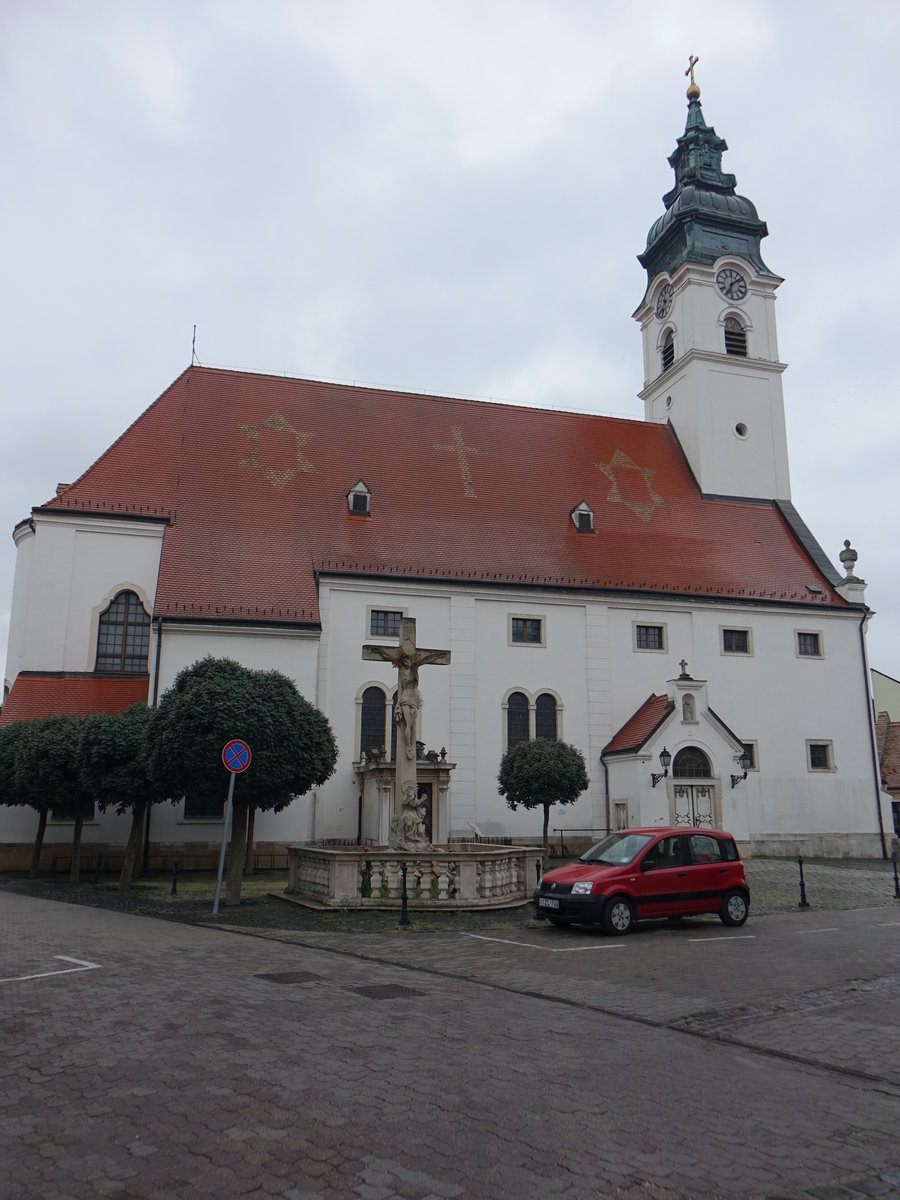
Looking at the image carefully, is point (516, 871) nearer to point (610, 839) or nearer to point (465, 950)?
point (610, 839)

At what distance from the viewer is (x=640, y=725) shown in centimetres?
2969

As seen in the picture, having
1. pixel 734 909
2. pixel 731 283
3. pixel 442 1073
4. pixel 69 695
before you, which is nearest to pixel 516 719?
pixel 69 695

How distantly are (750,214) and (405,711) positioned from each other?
32.0m

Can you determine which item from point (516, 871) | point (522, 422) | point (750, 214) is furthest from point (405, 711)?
A: point (750, 214)

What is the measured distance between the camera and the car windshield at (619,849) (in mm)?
14773

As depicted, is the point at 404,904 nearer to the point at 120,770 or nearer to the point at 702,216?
the point at 120,770

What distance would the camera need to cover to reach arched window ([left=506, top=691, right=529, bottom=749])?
29516 mm

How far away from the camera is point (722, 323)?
1511 inches

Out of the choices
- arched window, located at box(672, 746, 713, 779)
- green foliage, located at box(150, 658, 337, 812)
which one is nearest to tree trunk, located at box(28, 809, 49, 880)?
green foliage, located at box(150, 658, 337, 812)

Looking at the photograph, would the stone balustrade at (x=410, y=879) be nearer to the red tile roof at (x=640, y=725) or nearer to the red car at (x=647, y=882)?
the red car at (x=647, y=882)

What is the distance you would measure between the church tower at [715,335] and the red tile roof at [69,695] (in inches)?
873

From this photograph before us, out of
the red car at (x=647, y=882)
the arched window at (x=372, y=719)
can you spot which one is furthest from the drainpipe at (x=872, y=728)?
the red car at (x=647, y=882)

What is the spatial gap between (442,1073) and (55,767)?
1763cm

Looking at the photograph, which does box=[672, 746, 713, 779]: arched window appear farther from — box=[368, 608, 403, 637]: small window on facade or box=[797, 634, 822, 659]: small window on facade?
box=[368, 608, 403, 637]: small window on facade
